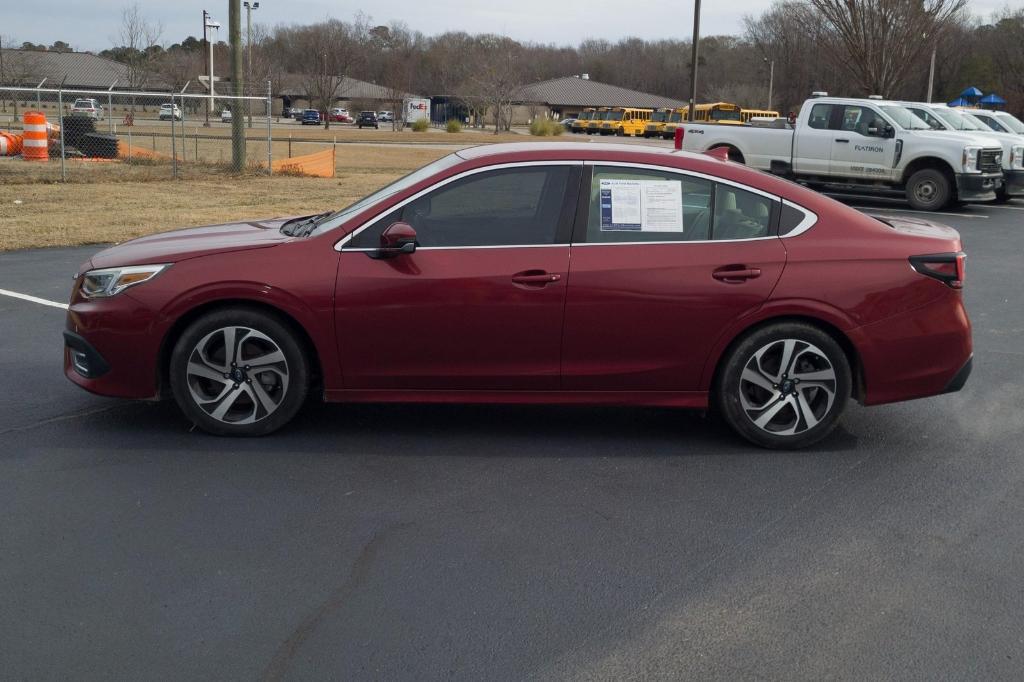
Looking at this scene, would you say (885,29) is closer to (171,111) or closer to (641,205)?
(171,111)

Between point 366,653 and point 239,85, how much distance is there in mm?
22526

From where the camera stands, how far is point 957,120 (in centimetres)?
2142

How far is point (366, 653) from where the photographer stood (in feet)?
11.3

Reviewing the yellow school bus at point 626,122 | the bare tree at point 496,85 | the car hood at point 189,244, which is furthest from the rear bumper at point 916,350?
the yellow school bus at point 626,122

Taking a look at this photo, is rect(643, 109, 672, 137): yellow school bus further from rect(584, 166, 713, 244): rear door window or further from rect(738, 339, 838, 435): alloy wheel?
rect(738, 339, 838, 435): alloy wheel

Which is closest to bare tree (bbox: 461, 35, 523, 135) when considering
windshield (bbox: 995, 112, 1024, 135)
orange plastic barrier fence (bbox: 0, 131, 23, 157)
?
orange plastic barrier fence (bbox: 0, 131, 23, 157)

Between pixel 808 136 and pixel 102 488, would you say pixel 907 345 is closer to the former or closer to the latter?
pixel 102 488

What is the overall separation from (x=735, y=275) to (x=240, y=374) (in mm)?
2622

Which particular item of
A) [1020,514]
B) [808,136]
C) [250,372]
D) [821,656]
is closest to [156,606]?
[250,372]

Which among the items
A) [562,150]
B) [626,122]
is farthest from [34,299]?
[626,122]

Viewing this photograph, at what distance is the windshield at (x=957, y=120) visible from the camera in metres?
21.0

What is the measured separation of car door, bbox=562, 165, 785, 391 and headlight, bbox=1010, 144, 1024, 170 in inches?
675

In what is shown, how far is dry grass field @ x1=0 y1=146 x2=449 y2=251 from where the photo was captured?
1374cm

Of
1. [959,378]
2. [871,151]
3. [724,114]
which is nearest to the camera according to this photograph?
[959,378]
